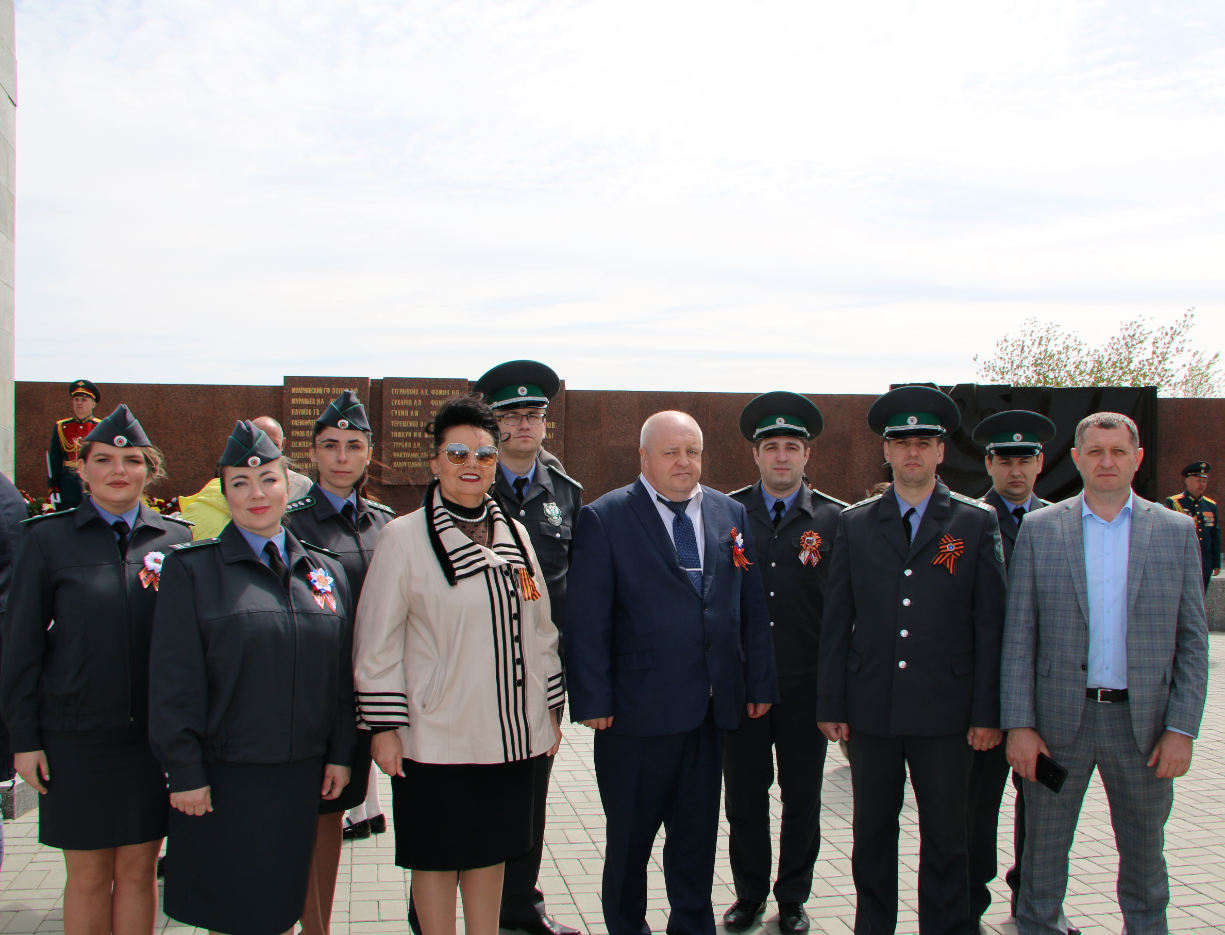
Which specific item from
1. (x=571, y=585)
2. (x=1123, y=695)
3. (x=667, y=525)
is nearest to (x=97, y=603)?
(x=571, y=585)

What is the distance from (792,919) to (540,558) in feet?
5.34

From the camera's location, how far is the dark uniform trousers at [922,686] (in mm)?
3113

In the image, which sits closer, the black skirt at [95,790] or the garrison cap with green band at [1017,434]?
the black skirt at [95,790]

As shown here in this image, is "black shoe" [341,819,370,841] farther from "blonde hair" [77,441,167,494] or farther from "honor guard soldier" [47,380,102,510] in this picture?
"honor guard soldier" [47,380,102,510]

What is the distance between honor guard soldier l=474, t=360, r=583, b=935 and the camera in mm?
3396

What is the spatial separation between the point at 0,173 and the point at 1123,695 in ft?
23.3

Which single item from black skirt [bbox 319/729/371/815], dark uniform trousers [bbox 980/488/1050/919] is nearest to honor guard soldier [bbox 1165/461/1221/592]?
dark uniform trousers [bbox 980/488/1050/919]

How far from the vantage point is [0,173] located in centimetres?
624

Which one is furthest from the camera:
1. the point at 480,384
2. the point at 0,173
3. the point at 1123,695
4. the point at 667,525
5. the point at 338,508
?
the point at 0,173

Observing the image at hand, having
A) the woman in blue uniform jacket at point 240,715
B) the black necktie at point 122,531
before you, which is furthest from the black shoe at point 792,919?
the black necktie at point 122,531

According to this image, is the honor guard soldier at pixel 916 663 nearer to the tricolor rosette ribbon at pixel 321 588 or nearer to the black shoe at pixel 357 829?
the tricolor rosette ribbon at pixel 321 588

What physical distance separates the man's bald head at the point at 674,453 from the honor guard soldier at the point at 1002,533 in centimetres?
126

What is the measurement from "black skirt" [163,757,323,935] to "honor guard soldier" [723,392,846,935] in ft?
5.69

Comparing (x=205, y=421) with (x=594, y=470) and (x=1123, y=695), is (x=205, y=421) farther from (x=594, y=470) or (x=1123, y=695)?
(x=1123, y=695)
